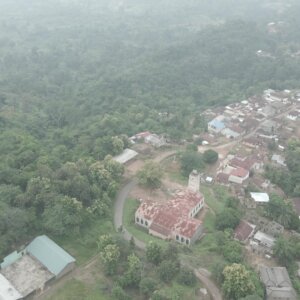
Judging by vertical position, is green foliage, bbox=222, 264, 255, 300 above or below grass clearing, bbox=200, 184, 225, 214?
above

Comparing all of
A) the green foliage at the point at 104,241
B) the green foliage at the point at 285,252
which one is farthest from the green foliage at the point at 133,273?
the green foliage at the point at 285,252

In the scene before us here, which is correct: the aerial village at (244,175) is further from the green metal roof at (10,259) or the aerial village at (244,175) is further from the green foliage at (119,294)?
the green metal roof at (10,259)

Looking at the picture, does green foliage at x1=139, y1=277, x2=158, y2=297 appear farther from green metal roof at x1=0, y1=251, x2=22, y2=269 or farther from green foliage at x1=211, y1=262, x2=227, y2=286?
green metal roof at x1=0, y1=251, x2=22, y2=269

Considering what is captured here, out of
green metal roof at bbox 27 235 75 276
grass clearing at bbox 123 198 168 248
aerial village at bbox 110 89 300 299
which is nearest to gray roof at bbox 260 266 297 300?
aerial village at bbox 110 89 300 299

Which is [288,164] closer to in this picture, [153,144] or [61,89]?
[153,144]

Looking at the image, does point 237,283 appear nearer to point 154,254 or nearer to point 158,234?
point 154,254

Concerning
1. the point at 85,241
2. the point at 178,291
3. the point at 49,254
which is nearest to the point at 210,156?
the point at 85,241
